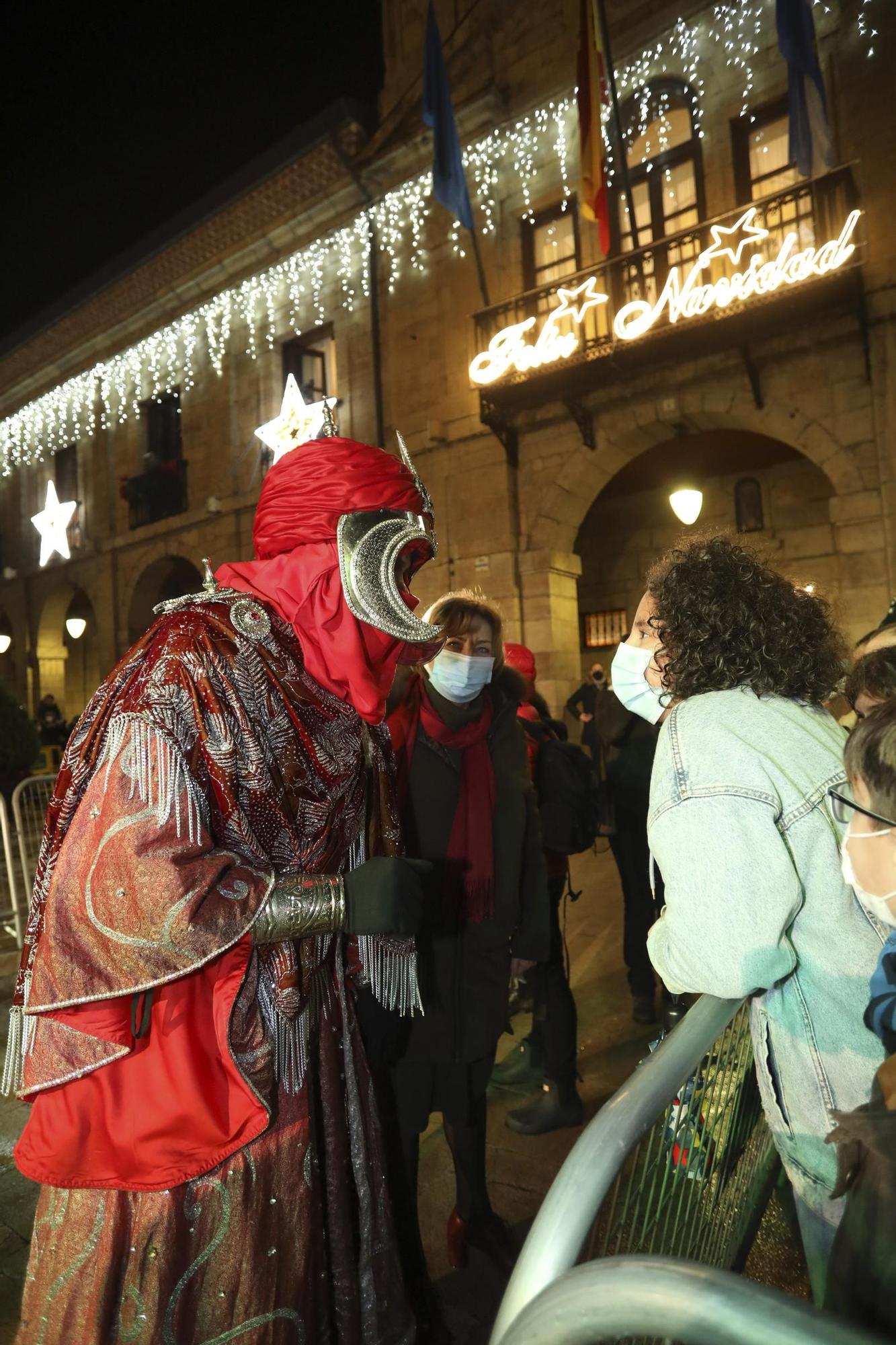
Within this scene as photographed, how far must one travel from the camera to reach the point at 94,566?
17.1 meters

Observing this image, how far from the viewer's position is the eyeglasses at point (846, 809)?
122 cm

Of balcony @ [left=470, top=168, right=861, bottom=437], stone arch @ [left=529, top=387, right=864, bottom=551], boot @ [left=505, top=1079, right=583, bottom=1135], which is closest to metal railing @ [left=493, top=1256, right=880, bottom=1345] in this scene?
boot @ [left=505, top=1079, right=583, bottom=1135]

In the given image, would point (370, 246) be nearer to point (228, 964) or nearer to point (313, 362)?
point (313, 362)

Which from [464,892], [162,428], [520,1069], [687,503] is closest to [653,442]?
[687,503]

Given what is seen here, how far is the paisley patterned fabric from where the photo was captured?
1.32m

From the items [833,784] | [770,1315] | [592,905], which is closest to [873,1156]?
[770,1315]

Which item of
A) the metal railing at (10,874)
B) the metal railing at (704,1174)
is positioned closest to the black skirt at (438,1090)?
→ the metal railing at (704,1174)

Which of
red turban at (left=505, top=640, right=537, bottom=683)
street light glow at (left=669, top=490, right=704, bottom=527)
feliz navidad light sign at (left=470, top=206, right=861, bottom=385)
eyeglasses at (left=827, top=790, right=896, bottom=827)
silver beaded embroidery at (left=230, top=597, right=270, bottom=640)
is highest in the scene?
feliz navidad light sign at (left=470, top=206, right=861, bottom=385)

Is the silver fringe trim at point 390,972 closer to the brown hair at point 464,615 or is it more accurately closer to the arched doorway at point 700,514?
the brown hair at point 464,615

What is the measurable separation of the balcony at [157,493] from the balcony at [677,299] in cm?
745

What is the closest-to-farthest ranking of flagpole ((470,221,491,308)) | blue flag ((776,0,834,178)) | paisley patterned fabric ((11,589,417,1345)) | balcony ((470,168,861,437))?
paisley patterned fabric ((11,589,417,1345))
blue flag ((776,0,834,178))
balcony ((470,168,861,437))
flagpole ((470,221,491,308))

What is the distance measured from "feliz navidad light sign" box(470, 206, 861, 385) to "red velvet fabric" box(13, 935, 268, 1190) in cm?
913

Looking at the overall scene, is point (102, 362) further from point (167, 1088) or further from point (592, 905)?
point (167, 1088)

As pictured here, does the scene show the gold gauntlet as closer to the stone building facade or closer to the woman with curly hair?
the woman with curly hair
